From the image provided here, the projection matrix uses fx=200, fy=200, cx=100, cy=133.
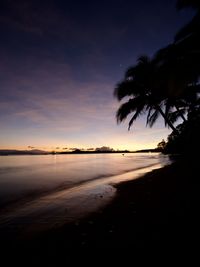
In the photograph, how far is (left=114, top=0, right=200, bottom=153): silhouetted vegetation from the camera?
845 cm

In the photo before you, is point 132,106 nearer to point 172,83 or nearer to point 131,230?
point 172,83

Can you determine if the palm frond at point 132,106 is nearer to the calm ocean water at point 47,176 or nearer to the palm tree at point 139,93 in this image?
the palm tree at point 139,93

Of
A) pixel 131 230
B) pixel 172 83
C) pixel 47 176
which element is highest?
pixel 172 83

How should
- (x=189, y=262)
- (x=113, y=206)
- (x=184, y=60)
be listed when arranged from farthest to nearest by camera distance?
(x=184, y=60) → (x=113, y=206) → (x=189, y=262)

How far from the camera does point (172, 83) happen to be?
27.4 feet

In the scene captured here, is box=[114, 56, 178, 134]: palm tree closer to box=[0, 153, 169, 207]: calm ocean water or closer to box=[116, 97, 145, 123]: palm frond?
box=[116, 97, 145, 123]: palm frond

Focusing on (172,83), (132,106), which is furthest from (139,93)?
(172,83)

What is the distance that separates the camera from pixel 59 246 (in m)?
3.16

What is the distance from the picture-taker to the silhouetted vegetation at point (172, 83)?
8445 millimetres

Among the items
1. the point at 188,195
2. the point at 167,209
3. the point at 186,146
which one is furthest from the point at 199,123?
the point at 167,209

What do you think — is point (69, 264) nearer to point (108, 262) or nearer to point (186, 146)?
point (108, 262)

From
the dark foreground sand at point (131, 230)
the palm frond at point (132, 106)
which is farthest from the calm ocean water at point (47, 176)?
the palm frond at point (132, 106)

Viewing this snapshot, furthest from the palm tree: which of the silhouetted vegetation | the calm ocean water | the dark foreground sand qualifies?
the dark foreground sand

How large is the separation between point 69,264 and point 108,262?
51 cm
